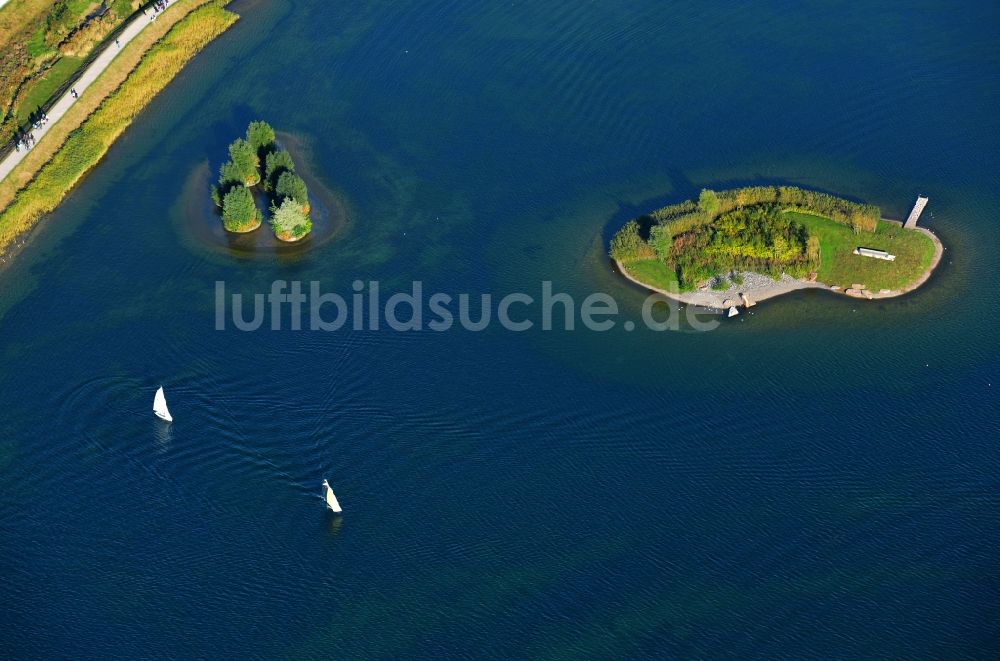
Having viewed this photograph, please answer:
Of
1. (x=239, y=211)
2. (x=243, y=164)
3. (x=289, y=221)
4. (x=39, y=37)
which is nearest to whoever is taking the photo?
(x=289, y=221)

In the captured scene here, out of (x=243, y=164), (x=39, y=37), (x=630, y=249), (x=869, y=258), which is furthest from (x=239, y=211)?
(x=869, y=258)

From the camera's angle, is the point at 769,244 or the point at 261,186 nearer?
the point at 769,244

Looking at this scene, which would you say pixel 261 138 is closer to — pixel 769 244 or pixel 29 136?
pixel 29 136

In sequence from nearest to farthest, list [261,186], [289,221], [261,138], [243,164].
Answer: [289,221]
[243,164]
[261,186]
[261,138]

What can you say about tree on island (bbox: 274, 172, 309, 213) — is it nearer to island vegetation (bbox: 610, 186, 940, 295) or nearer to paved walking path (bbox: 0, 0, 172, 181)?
paved walking path (bbox: 0, 0, 172, 181)

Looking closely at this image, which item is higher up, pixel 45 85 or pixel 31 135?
pixel 45 85

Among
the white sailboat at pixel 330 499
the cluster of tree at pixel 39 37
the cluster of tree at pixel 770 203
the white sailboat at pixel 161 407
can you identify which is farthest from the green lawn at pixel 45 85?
the cluster of tree at pixel 770 203

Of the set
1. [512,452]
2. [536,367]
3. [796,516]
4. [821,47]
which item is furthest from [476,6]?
[796,516]

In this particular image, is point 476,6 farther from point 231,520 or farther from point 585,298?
point 231,520
